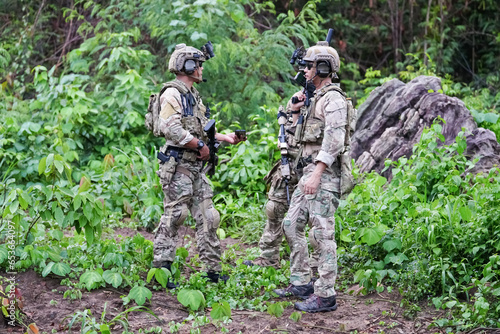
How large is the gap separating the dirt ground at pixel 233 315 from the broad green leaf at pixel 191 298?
0.17 m

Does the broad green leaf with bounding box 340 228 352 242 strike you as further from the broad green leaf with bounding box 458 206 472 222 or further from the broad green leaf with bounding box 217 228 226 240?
the broad green leaf with bounding box 217 228 226 240

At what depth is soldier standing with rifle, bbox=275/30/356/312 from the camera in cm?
496

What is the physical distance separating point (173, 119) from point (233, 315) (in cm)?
184

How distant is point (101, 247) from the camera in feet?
19.1

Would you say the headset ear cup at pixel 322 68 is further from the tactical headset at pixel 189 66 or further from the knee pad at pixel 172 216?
the knee pad at pixel 172 216

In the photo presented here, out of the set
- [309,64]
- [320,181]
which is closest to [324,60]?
[309,64]

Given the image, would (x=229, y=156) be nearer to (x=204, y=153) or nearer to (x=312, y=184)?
(x=204, y=153)

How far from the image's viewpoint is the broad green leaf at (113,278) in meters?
5.13

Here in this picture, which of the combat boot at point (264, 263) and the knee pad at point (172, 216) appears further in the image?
the combat boot at point (264, 263)

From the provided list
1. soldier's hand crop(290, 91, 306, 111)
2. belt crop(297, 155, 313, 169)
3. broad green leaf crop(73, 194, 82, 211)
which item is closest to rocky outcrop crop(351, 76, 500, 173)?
soldier's hand crop(290, 91, 306, 111)

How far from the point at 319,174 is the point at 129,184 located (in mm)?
3787

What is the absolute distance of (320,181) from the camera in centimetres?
508

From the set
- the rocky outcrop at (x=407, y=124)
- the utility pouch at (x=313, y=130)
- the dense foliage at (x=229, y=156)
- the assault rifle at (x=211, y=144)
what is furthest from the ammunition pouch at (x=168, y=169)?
the rocky outcrop at (x=407, y=124)

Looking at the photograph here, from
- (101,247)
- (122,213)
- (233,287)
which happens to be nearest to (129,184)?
(122,213)
